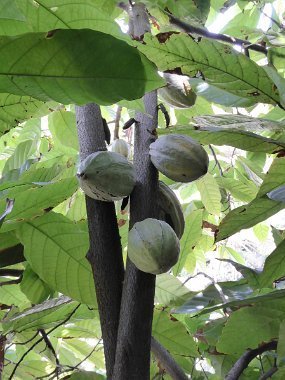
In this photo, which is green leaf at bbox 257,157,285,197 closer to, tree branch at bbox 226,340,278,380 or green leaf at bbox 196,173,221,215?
tree branch at bbox 226,340,278,380

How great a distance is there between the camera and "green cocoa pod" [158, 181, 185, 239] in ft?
2.88

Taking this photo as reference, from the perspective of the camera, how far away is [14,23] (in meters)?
0.73

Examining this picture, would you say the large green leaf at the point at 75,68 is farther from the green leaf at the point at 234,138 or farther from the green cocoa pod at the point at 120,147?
the green cocoa pod at the point at 120,147

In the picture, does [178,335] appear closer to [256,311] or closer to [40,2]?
[256,311]

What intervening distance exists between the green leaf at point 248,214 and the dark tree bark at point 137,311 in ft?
0.48

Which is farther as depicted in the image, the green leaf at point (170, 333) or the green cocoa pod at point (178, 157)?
the green leaf at point (170, 333)

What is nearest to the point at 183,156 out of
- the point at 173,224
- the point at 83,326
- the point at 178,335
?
the point at 173,224

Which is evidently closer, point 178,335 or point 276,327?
→ point 276,327

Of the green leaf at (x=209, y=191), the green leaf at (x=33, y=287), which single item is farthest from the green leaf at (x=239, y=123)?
the green leaf at (x=209, y=191)

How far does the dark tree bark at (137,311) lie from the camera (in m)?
0.68

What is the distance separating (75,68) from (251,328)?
0.56 m

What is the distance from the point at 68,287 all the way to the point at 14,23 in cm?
45

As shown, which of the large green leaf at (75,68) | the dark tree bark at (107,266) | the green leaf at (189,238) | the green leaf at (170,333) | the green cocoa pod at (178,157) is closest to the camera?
the large green leaf at (75,68)

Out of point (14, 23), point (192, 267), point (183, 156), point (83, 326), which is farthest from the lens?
point (192, 267)
